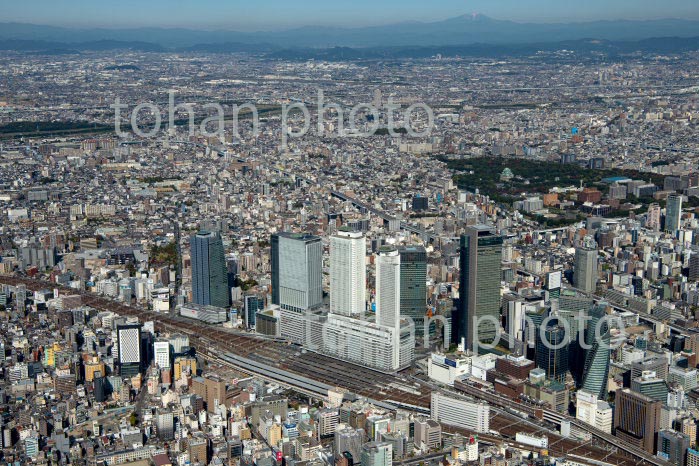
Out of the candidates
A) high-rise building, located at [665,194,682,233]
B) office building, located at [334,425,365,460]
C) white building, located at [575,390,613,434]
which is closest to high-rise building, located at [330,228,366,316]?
office building, located at [334,425,365,460]

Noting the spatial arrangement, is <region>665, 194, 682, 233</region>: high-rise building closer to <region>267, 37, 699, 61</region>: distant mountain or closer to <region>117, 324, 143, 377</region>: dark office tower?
<region>117, 324, 143, 377</region>: dark office tower

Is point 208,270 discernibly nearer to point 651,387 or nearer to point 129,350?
point 129,350

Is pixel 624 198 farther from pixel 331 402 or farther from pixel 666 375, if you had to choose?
pixel 331 402

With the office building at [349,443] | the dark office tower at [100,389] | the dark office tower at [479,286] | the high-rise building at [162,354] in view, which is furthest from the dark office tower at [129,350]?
the dark office tower at [479,286]

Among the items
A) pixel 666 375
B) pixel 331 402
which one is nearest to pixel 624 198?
pixel 666 375

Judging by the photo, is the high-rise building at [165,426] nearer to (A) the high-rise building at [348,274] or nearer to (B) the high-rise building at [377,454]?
(B) the high-rise building at [377,454]

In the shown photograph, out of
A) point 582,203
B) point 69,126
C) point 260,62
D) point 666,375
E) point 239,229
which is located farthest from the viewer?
point 260,62
